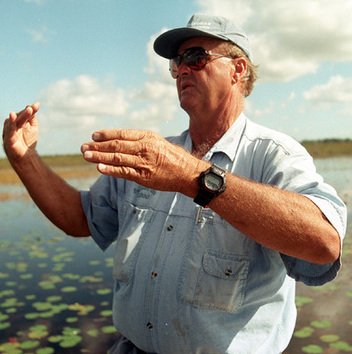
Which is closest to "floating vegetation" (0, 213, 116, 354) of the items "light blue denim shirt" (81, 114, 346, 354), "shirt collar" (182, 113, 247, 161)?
"light blue denim shirt" (81, 114, 346, 354)

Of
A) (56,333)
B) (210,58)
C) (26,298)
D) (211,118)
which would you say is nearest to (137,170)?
(211,118)

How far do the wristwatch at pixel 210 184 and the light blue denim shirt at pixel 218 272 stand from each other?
35 cm

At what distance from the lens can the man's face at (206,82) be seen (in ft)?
7.63

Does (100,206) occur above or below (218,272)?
above

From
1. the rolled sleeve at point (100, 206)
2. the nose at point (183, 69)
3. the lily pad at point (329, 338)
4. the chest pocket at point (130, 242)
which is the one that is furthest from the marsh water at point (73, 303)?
the nose at point (183, 69)

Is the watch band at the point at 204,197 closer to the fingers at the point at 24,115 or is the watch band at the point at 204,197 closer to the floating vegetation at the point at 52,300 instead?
the fingers at the point at 24,115

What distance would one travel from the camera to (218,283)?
73.1 inches

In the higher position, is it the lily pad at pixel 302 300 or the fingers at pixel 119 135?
the fingers at pixel 119 135

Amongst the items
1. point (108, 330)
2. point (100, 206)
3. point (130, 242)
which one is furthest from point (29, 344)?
point (130, 242)

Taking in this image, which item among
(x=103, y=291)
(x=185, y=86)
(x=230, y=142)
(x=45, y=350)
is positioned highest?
(x=185, y=86)

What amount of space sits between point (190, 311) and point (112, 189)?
958 millimetres

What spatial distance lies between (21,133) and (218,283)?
1.36m

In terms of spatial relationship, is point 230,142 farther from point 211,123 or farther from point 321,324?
point 321,324

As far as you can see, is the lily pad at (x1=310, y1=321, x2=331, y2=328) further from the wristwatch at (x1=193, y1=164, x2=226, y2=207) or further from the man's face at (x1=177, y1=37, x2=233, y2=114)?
the wristwatch at (x1=193, y1=164, x2=226, y2=207)
